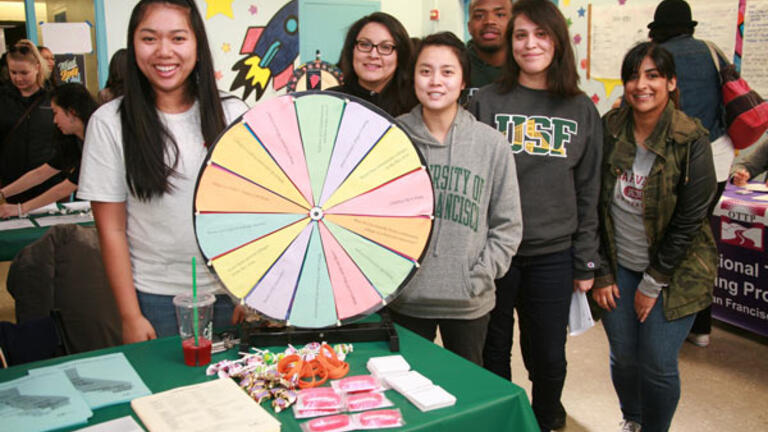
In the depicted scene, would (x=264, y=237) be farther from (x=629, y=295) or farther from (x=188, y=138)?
(x=629, y=295)

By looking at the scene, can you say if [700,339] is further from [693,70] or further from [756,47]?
[756,47]

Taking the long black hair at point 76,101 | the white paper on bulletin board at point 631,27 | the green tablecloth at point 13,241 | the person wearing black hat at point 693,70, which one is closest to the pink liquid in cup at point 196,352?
the green tablecloth at point 13,241

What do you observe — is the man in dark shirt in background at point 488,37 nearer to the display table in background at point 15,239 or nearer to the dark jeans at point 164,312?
the dark jeans at point 164,312

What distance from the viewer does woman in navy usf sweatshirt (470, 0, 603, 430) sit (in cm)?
199

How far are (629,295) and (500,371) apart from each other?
554 mm

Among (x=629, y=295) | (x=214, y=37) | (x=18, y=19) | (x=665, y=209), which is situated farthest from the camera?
(x=214, y=37)

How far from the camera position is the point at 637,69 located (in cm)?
203

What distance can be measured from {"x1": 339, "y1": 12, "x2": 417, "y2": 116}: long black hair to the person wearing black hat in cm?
164

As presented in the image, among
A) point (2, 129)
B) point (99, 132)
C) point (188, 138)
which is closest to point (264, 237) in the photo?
point (188, 138)

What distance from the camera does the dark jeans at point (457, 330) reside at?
70.9 inches

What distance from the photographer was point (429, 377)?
135 cm

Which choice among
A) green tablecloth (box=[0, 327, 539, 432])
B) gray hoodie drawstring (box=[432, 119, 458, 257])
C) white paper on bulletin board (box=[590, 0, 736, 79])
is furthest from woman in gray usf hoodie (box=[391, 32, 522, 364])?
white paper on bulletin board (box=[590, 0, 736, 79])

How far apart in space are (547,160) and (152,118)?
1.21 m

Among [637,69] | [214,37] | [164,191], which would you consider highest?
A: [214,37]
